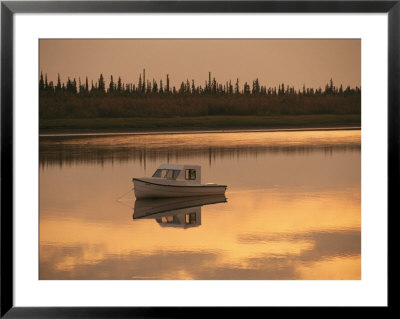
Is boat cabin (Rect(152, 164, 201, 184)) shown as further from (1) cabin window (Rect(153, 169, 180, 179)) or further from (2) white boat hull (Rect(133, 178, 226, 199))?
(2) white boat hull (Rect(133, 178, 226, 199))

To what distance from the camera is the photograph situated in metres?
6.83

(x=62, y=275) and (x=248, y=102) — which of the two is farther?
(x=248, y=102)

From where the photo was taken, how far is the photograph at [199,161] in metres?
6.83

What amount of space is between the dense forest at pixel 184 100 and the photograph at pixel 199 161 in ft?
0.13

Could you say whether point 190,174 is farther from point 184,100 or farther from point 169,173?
point 184,100

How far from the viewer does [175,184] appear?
529 inches

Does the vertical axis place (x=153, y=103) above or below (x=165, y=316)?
above

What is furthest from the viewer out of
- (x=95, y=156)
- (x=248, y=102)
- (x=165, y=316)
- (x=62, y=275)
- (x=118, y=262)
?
(x=95, y=156)

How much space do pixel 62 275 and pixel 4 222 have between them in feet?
3.42

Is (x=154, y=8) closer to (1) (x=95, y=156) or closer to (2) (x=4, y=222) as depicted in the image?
(2) (x=4, y=222)

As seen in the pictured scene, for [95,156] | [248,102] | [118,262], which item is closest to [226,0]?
[118,262]

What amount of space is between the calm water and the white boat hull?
331mm

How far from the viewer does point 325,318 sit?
470 cm

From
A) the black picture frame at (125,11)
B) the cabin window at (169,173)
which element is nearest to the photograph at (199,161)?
the cabin window at (169,173)
